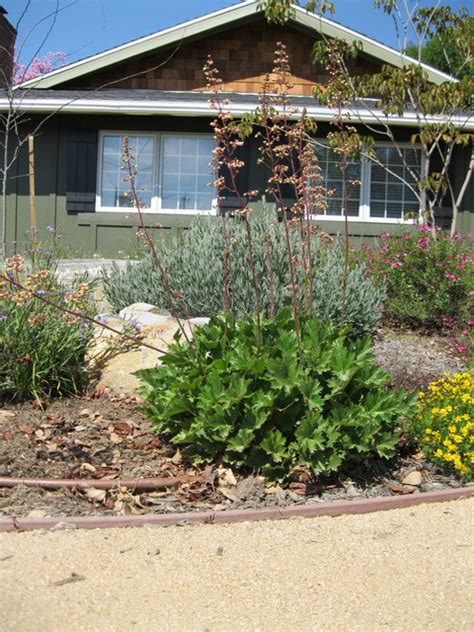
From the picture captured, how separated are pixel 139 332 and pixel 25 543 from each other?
114 inches

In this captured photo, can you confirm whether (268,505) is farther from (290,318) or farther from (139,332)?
(139,332)

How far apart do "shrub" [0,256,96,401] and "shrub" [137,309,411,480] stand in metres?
1.19

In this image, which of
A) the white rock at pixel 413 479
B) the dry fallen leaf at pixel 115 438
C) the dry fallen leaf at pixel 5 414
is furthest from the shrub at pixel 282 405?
the dry fallen leaf at pixel 5 414

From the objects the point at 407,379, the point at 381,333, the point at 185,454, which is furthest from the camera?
the point at 381,333

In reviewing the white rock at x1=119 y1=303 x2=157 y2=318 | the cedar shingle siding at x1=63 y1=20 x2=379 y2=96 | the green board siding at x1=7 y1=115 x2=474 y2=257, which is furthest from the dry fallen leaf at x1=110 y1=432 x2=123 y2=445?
the cedar shingle siding at x1=63 y1=20 x2=379 y2=96

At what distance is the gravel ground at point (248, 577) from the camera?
9.70 feet

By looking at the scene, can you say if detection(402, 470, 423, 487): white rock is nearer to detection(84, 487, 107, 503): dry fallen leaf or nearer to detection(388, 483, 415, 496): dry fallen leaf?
detection(388, 483, 415, 496): dry fallen leaf

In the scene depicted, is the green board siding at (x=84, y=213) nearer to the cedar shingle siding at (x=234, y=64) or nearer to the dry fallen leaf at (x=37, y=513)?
the cedar shingle siding at (x=234, y=64)

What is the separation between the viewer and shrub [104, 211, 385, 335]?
24.1 feet

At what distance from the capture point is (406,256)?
888 centimetres

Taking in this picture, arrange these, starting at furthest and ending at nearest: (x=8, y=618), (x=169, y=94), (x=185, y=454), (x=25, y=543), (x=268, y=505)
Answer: (x=169, y=94), (x=185, y=454), (x=268, y=505), (x=25, y=543), (x=8, y=618)

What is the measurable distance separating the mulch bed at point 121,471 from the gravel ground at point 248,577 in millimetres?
278

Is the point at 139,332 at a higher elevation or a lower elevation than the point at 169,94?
lower

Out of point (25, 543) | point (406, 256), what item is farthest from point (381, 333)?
point (25, 543)
